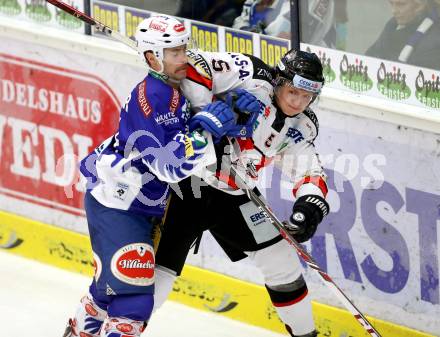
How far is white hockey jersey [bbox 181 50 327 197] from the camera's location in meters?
4.87

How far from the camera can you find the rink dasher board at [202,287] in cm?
569

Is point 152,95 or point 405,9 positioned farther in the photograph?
point 405,9

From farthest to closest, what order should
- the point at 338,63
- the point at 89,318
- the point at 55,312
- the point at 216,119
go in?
the point at 55,312
the point at 338,63
the point at 89,318
the point at 216,119

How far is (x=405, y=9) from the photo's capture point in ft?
17.3

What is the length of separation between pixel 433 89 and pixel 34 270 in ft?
8.13

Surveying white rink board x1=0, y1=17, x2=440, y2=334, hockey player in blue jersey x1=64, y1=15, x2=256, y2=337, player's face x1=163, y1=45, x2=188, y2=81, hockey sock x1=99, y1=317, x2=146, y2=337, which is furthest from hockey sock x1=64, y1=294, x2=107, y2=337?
white rink board x1=0, y1=17, x2=440, y2=334

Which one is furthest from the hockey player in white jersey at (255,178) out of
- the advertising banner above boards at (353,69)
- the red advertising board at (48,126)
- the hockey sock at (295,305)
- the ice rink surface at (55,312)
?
the red advertising board at (48,126)

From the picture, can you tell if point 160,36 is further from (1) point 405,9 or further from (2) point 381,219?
(2) point 381,219

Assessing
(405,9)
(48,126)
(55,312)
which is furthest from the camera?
(48,126)

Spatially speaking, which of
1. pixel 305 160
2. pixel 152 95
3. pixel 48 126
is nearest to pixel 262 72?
pixel 305 160

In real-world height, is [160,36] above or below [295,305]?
above

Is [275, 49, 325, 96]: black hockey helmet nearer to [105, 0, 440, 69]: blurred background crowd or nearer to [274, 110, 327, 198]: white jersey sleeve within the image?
[274, 110, 327, 198]: white jersey sleeve

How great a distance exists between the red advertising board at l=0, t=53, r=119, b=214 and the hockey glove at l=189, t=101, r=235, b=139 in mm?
1773

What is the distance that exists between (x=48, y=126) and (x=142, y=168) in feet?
6.45
